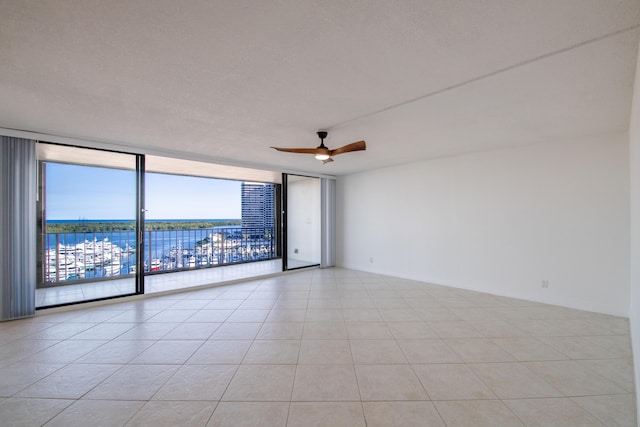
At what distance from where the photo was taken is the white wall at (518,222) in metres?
3.54

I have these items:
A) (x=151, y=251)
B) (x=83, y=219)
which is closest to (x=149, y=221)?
(x=151, y=251)

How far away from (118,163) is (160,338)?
12.7 feet

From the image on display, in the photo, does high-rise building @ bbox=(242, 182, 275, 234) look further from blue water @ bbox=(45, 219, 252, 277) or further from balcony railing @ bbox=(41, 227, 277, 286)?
blue water @ bbox=(45, 219, 252, 277)

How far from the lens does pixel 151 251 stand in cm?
618

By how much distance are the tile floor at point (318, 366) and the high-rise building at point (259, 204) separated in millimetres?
4496

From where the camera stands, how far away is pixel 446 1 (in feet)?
4.47

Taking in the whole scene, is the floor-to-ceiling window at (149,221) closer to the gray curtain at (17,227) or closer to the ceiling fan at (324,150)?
the gray curtain at (17,227)

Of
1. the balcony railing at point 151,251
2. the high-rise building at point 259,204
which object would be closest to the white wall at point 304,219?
the high-rise building at point 259,204

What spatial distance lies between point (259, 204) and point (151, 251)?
328cm

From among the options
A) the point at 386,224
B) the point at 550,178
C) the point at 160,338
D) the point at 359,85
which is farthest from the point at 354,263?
the point at 359,85

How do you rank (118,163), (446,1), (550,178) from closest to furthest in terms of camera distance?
(446,1) < (550,178) < (118,163)

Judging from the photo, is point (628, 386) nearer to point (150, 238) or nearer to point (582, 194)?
point (582, 194)

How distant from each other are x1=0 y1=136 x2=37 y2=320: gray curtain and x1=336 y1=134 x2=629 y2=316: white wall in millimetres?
5912

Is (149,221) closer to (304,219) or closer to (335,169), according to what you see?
(304,219)
